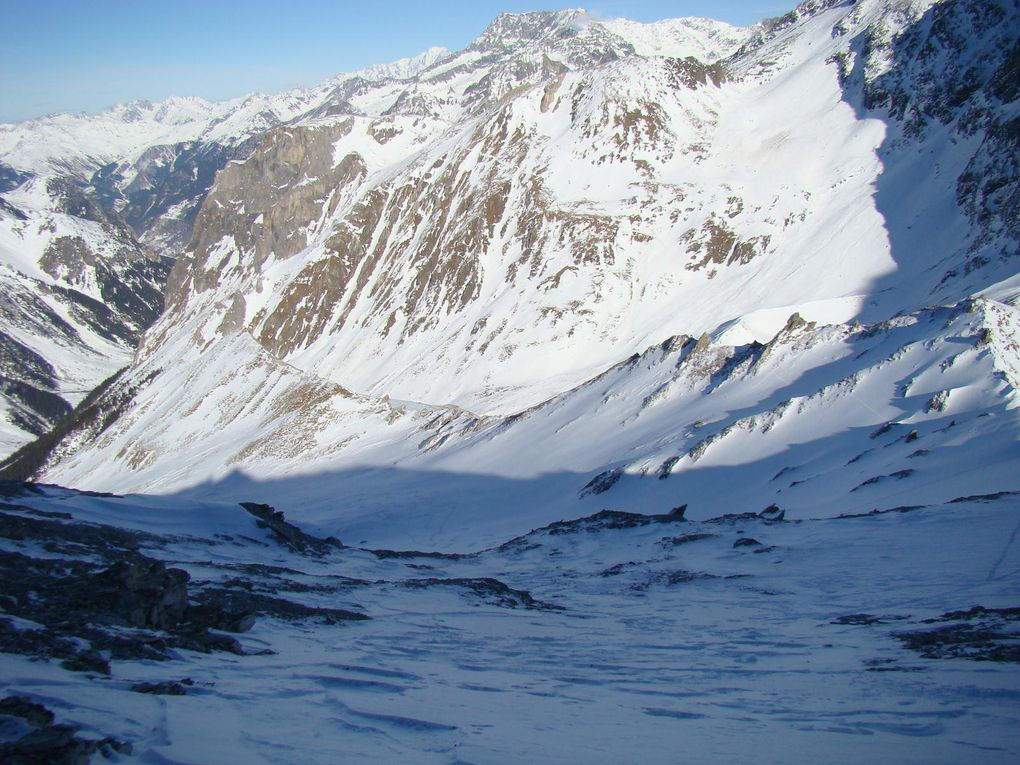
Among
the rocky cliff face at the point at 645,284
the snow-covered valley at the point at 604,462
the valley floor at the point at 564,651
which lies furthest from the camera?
the rocky cliff face at the point at 645,284

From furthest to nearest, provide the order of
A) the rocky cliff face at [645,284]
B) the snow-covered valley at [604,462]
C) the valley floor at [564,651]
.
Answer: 1. the rocky cliff face at [645,284]
2. the snow-covered valley at [604,462]
3. the valley floor at [564,651]

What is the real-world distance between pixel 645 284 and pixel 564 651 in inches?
3315

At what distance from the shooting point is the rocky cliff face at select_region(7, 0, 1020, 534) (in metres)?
43.7

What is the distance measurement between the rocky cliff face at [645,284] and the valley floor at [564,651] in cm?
950

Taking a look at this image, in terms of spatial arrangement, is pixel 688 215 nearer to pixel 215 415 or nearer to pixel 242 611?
pixel 215 415

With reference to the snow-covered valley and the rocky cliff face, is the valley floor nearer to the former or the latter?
the snow-covered valley

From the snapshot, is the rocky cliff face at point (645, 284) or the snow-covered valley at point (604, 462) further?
the rocky cliff face at point (645, 284)

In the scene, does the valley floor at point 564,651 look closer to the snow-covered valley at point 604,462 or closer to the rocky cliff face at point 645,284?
the snow-covered valley at point 604,462

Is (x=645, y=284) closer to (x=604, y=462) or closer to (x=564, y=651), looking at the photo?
(x=604, y=462)

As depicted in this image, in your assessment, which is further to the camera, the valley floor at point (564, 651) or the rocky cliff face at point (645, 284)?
the rocky cliff face at point (645, 284)

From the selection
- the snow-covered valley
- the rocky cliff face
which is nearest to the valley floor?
the snow-covered valley

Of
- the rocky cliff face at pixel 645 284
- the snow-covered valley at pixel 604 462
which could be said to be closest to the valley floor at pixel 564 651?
A: the snow-covered valley at pixel 604 462

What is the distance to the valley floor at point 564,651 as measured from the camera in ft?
27.4

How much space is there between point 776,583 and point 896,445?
46.5ft
